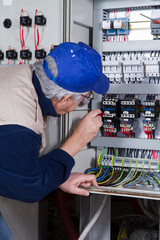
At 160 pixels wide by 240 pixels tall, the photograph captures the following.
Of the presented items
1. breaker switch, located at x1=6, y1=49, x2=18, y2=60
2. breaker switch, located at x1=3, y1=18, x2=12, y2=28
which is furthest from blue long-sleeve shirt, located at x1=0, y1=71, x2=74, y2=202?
breaker switch, located at x1=3, y1=18, x2=12, y2=28

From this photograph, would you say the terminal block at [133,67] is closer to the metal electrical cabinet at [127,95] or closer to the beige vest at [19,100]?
the metal electrical cabinet at [127,95]

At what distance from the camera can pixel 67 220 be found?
2184mm

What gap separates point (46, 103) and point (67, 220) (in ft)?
3.30

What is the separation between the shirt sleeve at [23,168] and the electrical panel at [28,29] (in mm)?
932

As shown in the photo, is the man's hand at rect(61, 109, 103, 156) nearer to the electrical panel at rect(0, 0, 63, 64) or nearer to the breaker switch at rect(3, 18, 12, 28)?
the electrical panel at rect(0, 0, 63, 64)

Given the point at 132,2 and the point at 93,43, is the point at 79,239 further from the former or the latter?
the point at 132,2

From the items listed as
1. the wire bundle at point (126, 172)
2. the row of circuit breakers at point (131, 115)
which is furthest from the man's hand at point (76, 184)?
the row of circuit breakers at point (131, 115)

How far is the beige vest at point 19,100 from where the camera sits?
131cm

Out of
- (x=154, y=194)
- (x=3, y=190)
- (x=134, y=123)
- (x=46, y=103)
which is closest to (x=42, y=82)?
(x=46, y=103)

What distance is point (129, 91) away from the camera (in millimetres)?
2193

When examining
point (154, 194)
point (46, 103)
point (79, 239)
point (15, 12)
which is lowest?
point (79, 239)

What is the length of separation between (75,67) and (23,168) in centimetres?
50

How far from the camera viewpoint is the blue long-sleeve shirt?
1.25 metres

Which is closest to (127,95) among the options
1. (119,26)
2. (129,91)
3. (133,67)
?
(129,91)
